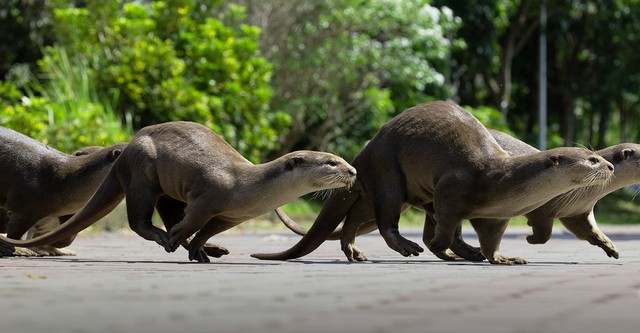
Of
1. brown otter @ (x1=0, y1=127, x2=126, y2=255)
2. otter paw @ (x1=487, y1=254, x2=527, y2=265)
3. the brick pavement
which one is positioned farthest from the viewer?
brown otter @ (x1=0, y1=127, x2=126, y2=255)

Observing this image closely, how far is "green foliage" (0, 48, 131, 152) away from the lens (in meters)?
18.0

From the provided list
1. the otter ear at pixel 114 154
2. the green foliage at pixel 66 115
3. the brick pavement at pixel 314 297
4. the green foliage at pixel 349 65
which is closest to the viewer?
the brick pavement at pixel 314 297

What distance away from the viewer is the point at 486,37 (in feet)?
123

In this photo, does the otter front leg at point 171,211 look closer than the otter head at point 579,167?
No

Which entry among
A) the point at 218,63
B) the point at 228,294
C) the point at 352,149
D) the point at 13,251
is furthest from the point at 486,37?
the point at 228,294

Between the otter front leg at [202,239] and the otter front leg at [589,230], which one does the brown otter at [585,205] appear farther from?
the otter front leg at [202,239]

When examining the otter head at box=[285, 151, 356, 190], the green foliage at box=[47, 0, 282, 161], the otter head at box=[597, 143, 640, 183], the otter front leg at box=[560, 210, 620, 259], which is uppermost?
the green foliage at box=[47, 0, 282, 161]

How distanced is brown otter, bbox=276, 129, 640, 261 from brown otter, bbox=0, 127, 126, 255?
4.93 feet

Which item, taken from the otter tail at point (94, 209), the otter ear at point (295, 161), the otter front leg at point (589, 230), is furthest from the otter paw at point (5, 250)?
the otter front leg at point (589, 230)

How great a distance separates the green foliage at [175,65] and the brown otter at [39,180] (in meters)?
10.7

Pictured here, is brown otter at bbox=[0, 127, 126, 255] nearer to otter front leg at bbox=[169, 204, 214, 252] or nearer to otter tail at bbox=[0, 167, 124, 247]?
otter tail at bbox=[0, 167, 124, 247]

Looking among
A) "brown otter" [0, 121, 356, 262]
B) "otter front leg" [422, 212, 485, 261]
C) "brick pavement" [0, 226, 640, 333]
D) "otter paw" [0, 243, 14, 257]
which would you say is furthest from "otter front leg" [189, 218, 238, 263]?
"otter front leg" [422, 212, 485, 261]

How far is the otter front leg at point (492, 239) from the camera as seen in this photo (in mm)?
9625

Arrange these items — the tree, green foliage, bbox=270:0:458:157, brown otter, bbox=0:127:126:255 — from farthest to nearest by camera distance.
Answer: green foliage, bbox=270:0:458:157
the tree
brown otter, bbox=0:127:126:255
